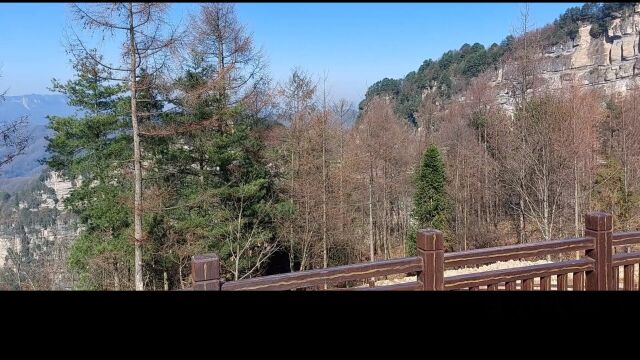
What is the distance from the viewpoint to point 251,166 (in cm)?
1498

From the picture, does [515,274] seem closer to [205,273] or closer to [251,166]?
[205,273]

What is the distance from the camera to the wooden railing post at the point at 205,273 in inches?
91.8

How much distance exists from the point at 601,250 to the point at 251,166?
40.6ft

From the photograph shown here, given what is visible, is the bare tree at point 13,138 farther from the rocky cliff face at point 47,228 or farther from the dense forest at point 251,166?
the rocky cliff face at point 47,228

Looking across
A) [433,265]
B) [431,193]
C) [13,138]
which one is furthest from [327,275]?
[431,193]

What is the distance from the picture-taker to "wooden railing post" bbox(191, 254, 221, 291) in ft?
7.65

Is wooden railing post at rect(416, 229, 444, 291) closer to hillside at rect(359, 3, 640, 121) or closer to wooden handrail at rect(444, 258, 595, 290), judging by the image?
wooden handrail at rect(444, 258, 595, 290)

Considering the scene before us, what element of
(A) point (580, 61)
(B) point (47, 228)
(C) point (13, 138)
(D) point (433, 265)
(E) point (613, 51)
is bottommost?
(B) point (47, 228)

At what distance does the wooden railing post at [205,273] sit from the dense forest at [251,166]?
746 centimetres

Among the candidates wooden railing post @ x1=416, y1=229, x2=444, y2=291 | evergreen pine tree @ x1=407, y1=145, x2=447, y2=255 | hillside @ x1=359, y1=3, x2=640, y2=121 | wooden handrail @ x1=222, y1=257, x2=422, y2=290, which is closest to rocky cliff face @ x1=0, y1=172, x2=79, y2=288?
evergreen pine tree @ x1=407, y1=145, x2=447, y2=255
